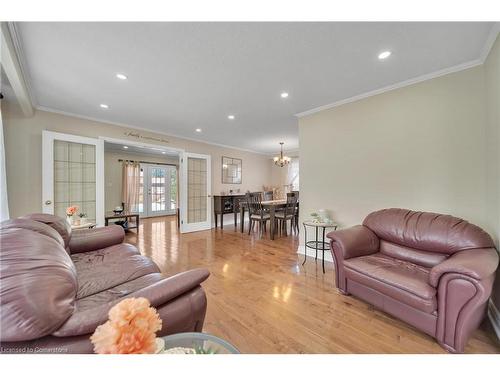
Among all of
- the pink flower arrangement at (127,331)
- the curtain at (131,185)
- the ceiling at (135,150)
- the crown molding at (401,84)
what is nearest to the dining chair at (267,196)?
the ceiling at (135,150)

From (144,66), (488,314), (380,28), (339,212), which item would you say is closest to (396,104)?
(380,28)

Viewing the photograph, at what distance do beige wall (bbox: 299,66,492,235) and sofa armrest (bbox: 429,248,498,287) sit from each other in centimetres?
55

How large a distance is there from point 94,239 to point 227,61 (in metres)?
2.44

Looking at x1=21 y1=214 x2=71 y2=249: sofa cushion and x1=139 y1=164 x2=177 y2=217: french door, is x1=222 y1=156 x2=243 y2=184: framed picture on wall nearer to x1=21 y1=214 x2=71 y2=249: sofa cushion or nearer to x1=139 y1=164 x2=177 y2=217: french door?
x1=139 y1=164 x2=177 y2=217: french door

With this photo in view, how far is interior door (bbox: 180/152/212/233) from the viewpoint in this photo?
5.21 meters

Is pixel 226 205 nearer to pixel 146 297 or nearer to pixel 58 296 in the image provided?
pixel 146 297

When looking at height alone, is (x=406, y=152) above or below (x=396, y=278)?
above

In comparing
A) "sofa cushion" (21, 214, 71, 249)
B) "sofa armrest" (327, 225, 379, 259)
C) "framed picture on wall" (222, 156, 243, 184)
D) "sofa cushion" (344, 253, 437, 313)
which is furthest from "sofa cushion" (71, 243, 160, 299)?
"framed picture on wall" (222, 156, 243, 184)

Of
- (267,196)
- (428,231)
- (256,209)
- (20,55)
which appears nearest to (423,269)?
(428,231)

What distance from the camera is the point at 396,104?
258 centimetres

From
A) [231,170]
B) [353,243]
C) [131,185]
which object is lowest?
[353,243]

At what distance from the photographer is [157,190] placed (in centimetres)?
821

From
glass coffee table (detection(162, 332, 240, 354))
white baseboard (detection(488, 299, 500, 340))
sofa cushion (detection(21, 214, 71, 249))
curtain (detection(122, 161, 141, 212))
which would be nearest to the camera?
glass coffee table (detection(162, 332, 240, 354))

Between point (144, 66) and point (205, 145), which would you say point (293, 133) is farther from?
point (144, 66)
